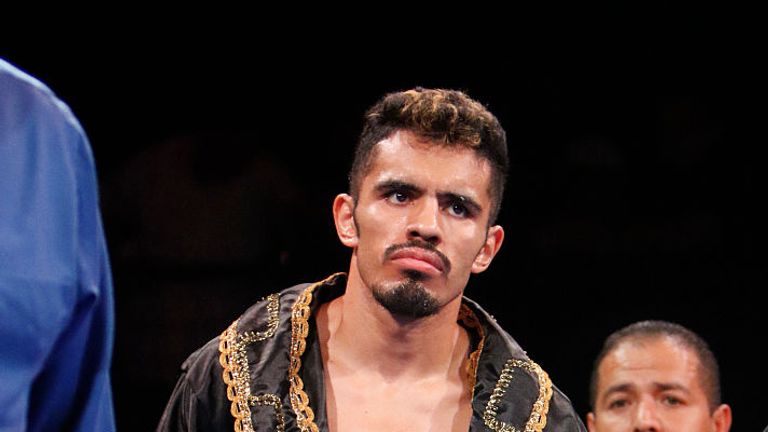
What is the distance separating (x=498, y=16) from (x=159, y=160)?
1035 mm

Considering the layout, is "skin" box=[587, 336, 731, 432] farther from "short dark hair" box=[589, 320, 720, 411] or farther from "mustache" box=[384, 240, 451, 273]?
"mustache" box=[384, 240, 451, 273]

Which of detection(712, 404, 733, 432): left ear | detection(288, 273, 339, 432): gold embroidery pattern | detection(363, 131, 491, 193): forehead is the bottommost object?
detection(288, 273, 339, 432): gold embroidery pattern

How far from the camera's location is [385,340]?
5.99ft

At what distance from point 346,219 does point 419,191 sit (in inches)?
7.3

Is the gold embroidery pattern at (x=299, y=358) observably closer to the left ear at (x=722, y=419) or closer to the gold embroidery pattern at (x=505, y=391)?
the gold embroidery pattern at (x=505, y=391)

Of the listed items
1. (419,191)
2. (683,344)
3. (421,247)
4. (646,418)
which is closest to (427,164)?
(419,191)

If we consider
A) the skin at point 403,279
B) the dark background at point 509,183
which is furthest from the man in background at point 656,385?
the skin at point 403,279

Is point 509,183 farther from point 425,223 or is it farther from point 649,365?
point 425,223

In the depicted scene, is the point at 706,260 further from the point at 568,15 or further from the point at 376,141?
the point at 376,141

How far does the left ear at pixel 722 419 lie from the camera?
2.34 m

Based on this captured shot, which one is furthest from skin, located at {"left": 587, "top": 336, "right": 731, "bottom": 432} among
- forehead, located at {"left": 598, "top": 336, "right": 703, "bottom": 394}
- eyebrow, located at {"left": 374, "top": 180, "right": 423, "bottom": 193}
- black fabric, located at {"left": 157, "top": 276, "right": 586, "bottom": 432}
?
eyebrow, located at {"left": 374, "top": 180, "right": 423, "bottom": 193}

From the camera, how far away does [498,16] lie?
292 cm

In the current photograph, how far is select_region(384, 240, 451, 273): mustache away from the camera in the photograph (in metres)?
1.74

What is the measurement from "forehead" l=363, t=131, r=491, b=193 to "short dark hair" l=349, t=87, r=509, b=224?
0.01 meters
